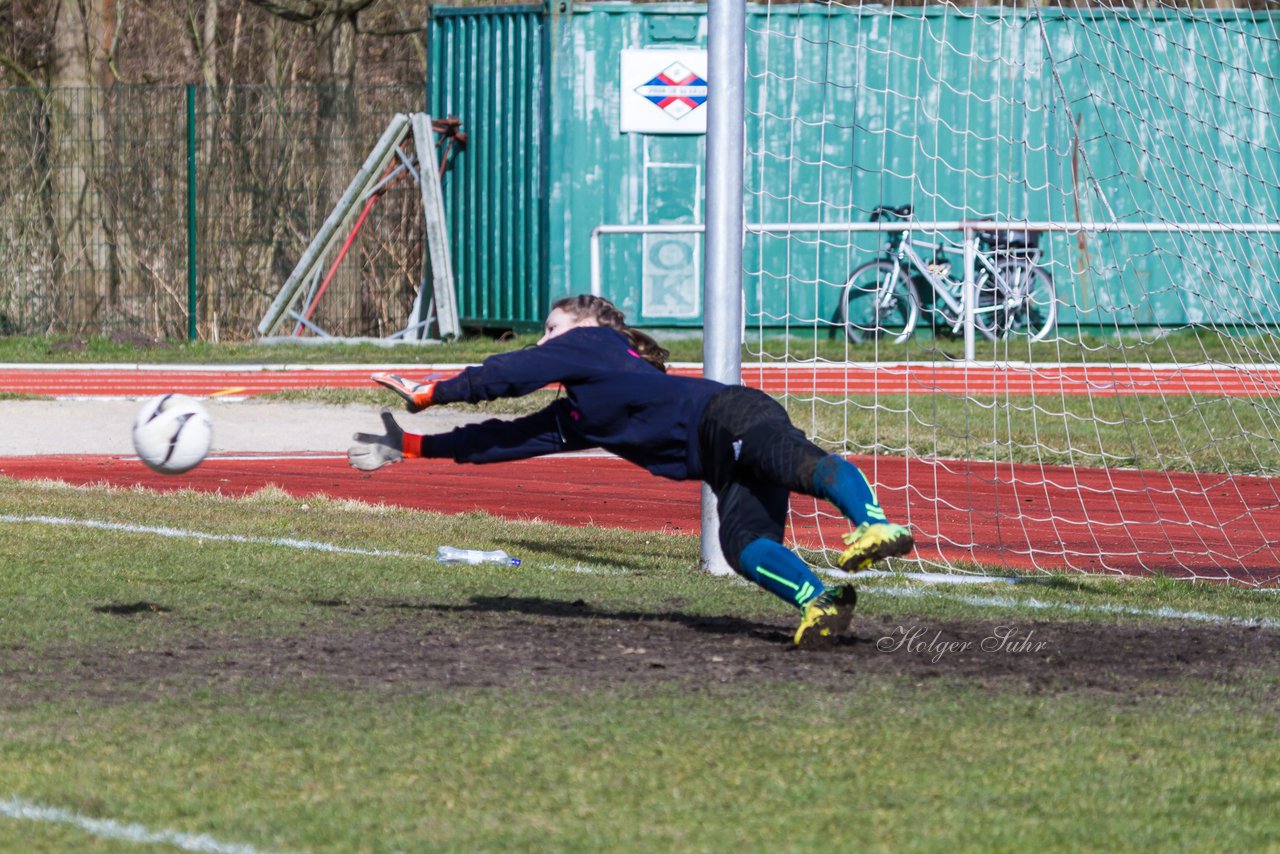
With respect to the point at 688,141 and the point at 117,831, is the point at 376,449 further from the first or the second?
the point at 688,141

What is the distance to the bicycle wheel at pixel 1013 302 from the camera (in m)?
18.3

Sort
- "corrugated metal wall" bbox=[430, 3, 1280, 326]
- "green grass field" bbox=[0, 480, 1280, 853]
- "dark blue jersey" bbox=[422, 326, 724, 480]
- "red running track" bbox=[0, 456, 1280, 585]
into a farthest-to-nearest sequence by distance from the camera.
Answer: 1. "corrugated metal wall" bbox=[430, 3, 1280, 326]
2. "red running track" bbox=[0, 456, 1280, 585]
3. "dark blue jersey" bbox=[422, 326, 724, 480]
4. "green grass field" bbox=[0, 480, 1280, 853]

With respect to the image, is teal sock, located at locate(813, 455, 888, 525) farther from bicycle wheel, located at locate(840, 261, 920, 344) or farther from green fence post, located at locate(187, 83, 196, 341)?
green fence post, located at locate(187, 83, 196, 341)

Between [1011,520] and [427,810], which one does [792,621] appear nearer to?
[427,810]

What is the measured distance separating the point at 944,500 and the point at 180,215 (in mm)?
16104

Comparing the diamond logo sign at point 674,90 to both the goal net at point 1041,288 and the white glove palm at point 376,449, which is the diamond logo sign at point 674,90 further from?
the white glove palm at point 376,449

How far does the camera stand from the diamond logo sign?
73.7 feet

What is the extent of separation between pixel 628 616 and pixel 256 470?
647 centimetres

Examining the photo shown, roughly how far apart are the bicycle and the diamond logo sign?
2810 millimetres

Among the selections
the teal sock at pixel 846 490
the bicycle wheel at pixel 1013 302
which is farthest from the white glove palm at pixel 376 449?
the bicycle wheel at pixel 1013 302

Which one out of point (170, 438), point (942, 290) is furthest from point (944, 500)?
point (942, 290)

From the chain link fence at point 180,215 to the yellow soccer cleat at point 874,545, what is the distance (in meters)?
18.7

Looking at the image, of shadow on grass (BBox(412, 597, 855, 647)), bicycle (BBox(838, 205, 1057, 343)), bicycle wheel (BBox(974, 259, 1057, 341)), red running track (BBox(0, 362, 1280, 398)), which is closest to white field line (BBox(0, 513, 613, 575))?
shadow on grass (BBox(412, 597, 855, 647))

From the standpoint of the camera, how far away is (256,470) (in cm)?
1316
